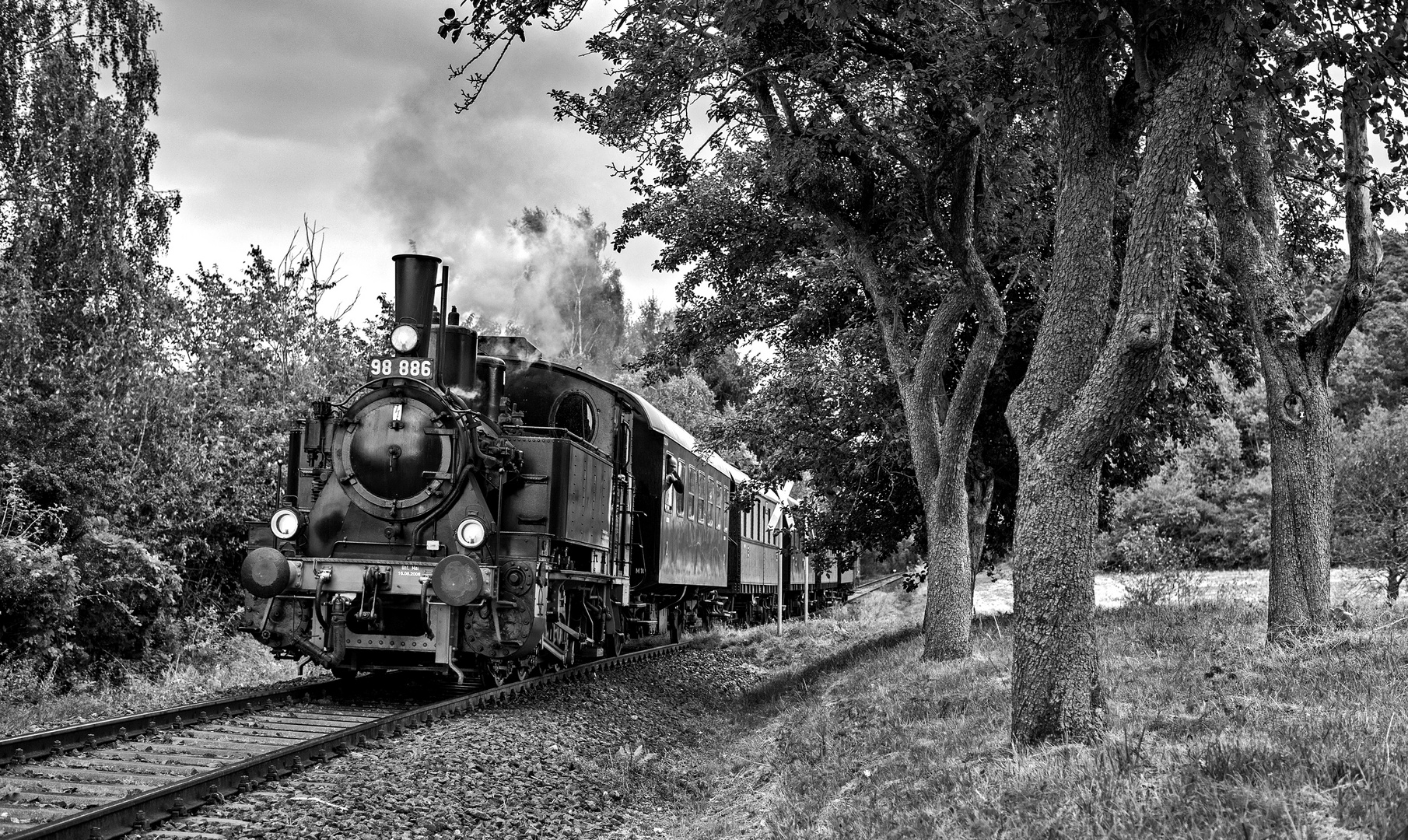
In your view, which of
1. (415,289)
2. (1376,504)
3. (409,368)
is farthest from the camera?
(1376,504)

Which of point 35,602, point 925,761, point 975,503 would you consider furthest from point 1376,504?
point 35,602

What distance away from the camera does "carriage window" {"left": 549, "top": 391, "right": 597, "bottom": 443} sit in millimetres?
12594

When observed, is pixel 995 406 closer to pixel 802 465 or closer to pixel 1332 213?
pixel 802 465

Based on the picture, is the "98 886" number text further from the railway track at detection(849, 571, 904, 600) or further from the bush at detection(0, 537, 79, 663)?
the railway track at detection(849, 571, 904, 600)

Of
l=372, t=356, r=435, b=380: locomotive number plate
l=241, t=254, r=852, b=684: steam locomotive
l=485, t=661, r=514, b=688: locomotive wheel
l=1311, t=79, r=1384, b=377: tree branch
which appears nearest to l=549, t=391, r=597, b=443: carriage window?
l=241, t=254, r=852, b=684: steam locomotive

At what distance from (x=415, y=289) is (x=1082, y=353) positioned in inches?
245

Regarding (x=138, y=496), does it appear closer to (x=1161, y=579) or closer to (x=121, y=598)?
(x=121, y=598)

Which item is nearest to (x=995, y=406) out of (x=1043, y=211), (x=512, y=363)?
(x=1043, y=211)

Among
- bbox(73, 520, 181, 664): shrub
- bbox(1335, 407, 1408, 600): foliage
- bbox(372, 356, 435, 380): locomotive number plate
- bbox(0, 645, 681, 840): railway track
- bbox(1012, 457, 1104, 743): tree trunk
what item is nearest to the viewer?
bbox(0, 645, 681, 840): railway track

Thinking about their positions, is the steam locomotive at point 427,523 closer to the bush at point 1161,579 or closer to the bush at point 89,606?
the bush at point 89,606

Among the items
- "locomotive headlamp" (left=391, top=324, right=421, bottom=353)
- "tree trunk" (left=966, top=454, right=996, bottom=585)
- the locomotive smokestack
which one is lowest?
"tree trunk" (left=966, top=454, right=996, bottom=585)

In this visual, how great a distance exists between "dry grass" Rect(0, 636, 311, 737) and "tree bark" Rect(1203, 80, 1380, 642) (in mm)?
9994

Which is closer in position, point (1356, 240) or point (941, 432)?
point (1356, 240)

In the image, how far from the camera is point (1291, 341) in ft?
33.2
